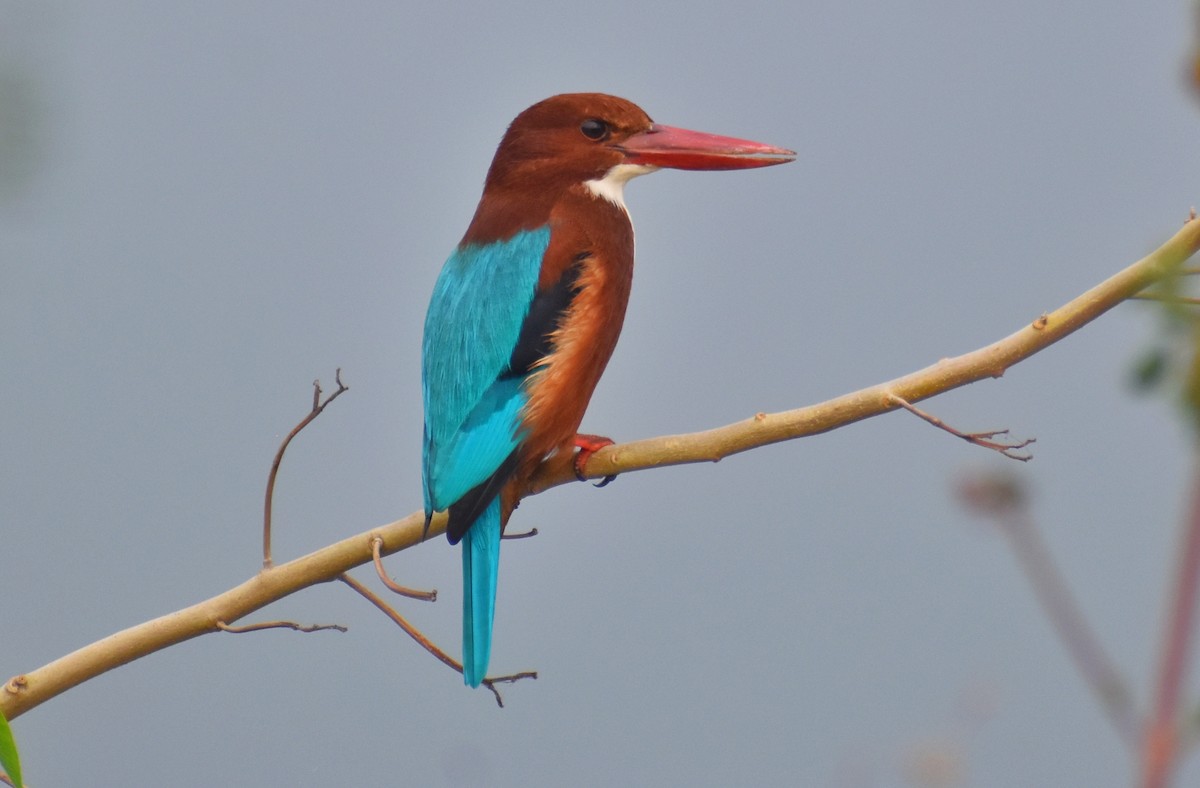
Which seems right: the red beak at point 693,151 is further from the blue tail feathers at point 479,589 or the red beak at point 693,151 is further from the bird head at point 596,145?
the blue tail feathers at point 479,589

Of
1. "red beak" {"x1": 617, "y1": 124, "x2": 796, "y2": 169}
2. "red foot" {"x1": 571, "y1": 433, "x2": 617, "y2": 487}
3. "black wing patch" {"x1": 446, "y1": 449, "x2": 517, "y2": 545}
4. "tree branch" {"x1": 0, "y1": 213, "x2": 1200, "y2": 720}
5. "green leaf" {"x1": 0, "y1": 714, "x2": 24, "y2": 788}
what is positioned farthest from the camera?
"red beak" {"x1": 617, "y1": 124, "x2": 796, "y2": 169}

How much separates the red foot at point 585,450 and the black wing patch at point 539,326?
0.43 ft

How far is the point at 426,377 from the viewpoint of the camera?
6.07 feet

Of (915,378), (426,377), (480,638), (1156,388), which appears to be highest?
(1156,388)

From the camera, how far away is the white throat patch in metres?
2.06

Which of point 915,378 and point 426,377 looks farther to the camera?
point 426,377

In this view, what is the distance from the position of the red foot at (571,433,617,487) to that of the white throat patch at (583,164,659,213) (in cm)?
42

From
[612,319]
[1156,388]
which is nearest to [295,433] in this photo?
[612,319]

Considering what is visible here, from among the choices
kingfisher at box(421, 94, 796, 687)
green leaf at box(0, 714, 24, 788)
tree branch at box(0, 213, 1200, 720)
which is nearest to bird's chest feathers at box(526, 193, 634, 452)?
kingfisher at box(421, 94, 796, 687)

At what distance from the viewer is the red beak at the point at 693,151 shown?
203 centimetres

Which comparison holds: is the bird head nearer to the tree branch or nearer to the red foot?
the red foot

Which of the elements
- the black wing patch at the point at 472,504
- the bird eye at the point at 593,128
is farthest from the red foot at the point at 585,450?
the bird eye at the point at 593,128

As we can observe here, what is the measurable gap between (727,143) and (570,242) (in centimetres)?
34

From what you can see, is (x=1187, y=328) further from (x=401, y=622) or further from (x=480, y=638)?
(x=480, y=638)
